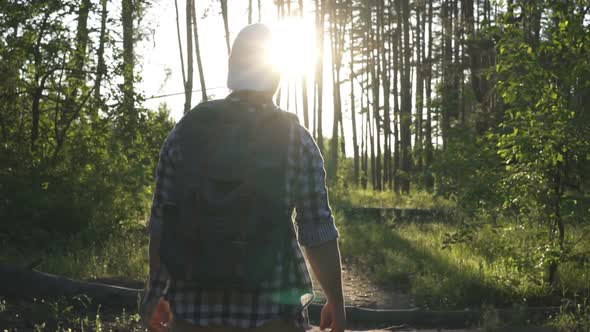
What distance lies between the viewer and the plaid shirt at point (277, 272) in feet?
9.00

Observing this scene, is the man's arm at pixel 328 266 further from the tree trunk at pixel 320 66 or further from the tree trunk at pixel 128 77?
the tree trunk at pixel 320 66

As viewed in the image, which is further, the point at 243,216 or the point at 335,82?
the point at 335,82

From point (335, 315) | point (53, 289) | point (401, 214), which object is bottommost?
point (53, 289)

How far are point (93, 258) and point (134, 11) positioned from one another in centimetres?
663

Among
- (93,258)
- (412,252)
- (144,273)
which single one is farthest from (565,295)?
(93,258)

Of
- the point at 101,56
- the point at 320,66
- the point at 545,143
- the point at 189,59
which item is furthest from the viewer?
the point at 320,66

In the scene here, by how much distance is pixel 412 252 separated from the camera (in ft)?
44.6

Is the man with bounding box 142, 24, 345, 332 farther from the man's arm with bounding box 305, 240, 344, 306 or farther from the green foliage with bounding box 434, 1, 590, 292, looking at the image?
the green foliage with bounding box 434, 1, 590, 292

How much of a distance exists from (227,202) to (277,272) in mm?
322

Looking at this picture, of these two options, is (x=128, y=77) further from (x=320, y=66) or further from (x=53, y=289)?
(x=320, y=66)

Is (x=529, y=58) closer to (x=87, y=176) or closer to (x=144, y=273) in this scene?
(x=144, y=273)

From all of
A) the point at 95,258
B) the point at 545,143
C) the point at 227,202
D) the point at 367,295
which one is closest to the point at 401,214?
the point at 367,295

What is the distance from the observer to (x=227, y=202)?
2701mm

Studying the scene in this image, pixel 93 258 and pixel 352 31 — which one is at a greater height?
pixel 352 31
